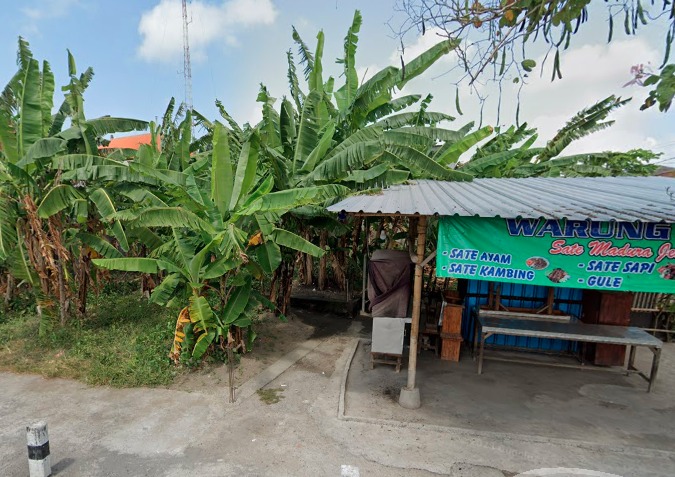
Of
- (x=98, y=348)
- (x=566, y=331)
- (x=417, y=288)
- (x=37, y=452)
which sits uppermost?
(x=417, y=288)

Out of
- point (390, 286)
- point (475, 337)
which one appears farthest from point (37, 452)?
point (475, 337)

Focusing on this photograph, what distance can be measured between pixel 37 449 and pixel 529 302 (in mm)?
8025

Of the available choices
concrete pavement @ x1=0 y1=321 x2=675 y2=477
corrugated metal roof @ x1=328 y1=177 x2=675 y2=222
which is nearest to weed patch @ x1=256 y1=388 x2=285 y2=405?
concrete pavement @ x1=0 y1=321 x2=675 y2=477

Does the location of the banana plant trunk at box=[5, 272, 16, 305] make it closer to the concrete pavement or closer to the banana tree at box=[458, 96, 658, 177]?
the concrete pavement

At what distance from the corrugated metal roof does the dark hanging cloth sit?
1358 mm

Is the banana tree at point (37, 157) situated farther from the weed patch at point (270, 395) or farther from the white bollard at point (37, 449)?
the weed patch at point (270, 395)

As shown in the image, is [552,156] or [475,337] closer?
[475,337]

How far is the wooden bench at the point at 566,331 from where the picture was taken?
5848 millimetres

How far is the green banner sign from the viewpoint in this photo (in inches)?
160

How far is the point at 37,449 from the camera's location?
374 cm

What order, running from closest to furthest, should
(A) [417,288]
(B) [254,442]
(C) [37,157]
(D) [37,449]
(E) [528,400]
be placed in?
(D) [37,449] → (B) [254,442] → (A) [417,288] → (E) [528,400] → (C) [37,157]

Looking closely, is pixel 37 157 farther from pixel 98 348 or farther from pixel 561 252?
pixel 561 252

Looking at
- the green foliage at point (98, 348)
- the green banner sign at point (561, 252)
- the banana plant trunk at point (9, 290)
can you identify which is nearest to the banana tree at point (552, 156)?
the green banner sign at point (561, 252)

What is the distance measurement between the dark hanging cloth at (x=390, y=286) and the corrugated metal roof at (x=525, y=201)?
136cm
